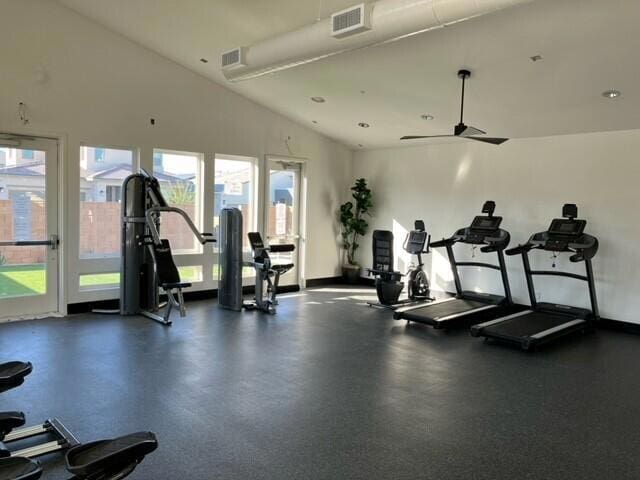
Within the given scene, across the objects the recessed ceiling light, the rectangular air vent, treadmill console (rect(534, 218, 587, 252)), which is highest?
the rectangular air vent

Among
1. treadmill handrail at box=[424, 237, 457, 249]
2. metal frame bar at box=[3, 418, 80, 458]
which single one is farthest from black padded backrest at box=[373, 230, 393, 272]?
metal frame bar at box=[3, 418, 80, 458]

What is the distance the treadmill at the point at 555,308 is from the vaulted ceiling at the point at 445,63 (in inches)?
57.6

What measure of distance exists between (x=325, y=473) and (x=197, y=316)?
4.30 metres

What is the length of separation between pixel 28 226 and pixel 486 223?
631cm

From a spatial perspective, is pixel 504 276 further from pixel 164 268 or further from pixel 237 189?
pixel 164 268

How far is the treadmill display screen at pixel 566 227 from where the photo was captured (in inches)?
254

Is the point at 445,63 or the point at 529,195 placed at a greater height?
the point at 445,63

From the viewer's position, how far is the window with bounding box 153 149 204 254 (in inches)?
303

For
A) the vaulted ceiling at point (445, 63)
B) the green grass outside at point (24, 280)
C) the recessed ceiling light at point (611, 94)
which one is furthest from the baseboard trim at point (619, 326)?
the green grass outside at point (24, 280)

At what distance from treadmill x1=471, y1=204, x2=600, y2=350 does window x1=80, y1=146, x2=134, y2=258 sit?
5.17 meters

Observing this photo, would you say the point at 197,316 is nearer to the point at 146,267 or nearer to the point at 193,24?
the point at 146,267

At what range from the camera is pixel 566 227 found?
6.59 meters

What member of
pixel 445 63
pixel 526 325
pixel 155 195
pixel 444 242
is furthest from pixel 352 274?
pixel 445 63

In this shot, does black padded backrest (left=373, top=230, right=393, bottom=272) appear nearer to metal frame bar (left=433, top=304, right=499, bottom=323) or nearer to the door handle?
metal frame bar (left=433, top=304, right=499, bottom=323)
